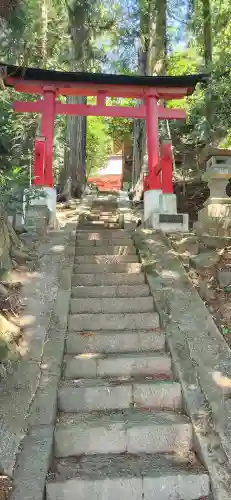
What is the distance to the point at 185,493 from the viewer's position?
2.60 meters

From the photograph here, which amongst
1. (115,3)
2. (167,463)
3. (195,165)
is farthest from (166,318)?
(115,3)

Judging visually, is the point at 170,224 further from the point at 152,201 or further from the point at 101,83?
the point at 101,83

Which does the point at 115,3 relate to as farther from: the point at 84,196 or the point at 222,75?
the point at 84,196

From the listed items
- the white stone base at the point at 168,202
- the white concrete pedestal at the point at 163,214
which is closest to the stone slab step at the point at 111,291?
the white concrete pedestal at the point at 163,214

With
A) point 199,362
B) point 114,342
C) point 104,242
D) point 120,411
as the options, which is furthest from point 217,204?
point 120,411

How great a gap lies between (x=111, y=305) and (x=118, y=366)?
993 mm

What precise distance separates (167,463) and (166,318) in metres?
1.49

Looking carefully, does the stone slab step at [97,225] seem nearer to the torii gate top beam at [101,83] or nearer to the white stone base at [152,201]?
the white stone base at [152,201]

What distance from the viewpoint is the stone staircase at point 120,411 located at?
8.54 ft

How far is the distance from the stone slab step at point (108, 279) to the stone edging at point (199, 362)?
0.53 ft

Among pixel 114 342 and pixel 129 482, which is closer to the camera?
pixel 129 482

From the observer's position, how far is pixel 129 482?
8.48ft

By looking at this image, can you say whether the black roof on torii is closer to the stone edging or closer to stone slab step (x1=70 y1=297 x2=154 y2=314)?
the stone edging

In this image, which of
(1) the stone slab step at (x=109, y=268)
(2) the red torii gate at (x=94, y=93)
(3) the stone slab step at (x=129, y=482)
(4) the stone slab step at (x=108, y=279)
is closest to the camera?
(3) the stone slab step at (x=129, y=482)
